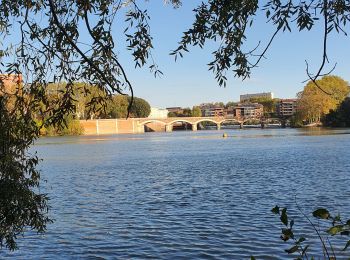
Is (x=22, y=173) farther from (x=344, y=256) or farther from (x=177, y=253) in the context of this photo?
(x=344, y=256)

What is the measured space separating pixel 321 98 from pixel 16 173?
102856 mm

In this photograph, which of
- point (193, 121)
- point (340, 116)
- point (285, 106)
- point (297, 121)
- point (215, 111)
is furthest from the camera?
point (215, 111)

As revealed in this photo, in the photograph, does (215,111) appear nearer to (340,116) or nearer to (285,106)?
(285,106)

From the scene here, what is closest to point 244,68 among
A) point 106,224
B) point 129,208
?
point 106,224

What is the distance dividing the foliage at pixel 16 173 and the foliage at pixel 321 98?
9878 cm

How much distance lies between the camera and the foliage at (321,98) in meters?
103

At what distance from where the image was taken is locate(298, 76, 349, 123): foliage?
102625 millimetres

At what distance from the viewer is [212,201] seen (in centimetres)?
1546

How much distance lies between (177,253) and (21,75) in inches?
211

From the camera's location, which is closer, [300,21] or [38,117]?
[300,21]

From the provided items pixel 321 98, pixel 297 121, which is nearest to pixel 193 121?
pixel 297 121

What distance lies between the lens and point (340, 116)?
97.8 meters

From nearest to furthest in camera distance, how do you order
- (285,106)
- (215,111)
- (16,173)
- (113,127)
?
(16,173) < (113,127) < (285,106) < (215,111)

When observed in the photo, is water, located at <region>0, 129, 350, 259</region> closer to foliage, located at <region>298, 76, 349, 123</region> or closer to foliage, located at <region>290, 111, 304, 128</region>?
foliage, located at <region>298, 76, 349, 123</region>
